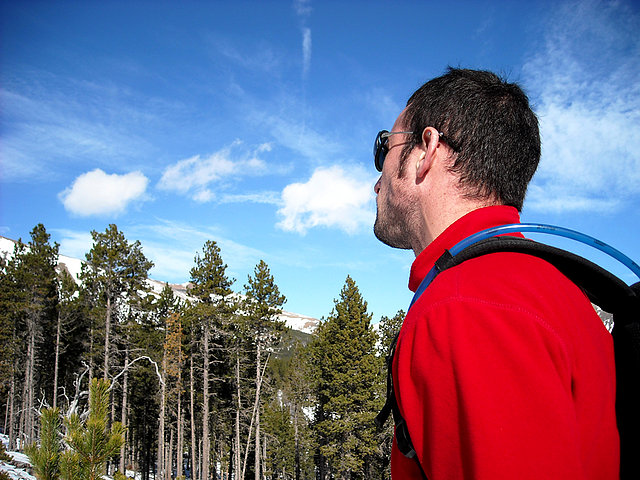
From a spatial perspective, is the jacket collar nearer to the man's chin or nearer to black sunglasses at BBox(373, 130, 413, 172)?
the man's chin

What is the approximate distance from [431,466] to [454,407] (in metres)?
0.16

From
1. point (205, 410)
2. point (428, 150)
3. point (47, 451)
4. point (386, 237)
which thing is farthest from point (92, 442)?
point (205, 410)

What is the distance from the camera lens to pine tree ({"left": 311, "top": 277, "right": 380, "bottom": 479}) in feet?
84.7

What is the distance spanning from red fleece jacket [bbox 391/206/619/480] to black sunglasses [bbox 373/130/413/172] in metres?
1.03

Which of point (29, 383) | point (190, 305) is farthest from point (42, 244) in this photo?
point (190, 305)

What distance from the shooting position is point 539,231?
130 cm

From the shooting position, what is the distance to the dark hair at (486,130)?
1531 millimetres

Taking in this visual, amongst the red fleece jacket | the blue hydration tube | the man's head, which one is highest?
the man's head

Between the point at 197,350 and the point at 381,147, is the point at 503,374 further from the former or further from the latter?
the point at 197,350

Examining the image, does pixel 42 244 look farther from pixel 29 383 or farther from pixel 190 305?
pixel 190 305

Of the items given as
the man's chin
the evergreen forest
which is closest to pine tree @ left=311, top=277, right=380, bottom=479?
the evergreen forest

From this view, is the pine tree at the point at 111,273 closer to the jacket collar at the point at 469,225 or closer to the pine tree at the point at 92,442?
the pine tree at the point at 92,442

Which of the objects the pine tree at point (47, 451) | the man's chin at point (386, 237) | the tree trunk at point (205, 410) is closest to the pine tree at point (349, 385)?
the tree trunk at point (205, 410)

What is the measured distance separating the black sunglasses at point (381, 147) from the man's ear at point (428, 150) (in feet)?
0.91
